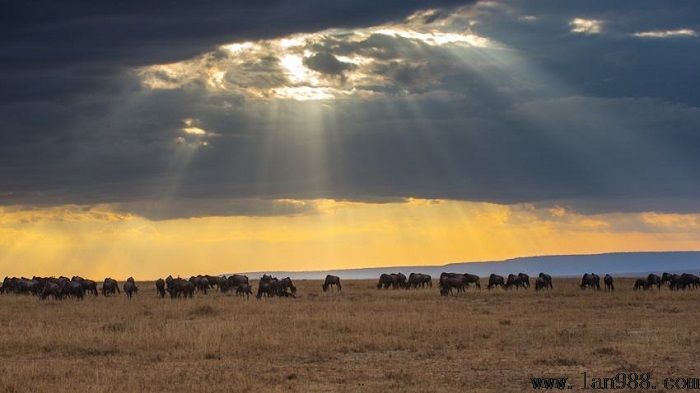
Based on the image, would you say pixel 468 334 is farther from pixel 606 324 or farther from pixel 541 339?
pixel 606 324

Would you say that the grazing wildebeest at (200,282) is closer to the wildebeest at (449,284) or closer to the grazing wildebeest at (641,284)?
the wildebeest at (449,284)

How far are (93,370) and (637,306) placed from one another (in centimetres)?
3301

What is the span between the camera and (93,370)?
22.8m

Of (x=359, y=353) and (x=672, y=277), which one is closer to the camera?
(x=359, y=353)

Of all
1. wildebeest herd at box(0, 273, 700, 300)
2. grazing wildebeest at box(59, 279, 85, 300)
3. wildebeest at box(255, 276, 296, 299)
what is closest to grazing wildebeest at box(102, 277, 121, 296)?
wildebeest herd at box(0, 273, 700, 300)

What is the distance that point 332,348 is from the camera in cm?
2730

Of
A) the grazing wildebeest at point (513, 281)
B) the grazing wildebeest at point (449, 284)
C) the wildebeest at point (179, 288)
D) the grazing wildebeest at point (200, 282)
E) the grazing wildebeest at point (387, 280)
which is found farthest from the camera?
the grazing wildebeest at point (387, 280)

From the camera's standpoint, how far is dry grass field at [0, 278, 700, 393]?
2108 centimetres

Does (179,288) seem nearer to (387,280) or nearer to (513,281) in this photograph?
(387,280)

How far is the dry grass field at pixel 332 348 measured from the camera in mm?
21078

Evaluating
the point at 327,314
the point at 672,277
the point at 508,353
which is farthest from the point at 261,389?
the point at 672,277

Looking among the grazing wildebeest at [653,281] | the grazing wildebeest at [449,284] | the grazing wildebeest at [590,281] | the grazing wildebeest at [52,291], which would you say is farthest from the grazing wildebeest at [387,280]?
the grazing wildebeest at [52,291]

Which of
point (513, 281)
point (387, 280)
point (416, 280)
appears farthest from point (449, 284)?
point (387, 280)

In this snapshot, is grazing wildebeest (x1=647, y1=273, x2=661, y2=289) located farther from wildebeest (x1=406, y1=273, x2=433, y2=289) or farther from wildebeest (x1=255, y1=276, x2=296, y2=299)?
wildebeest (x1=255, y1=276, x2=296, y2=299)
